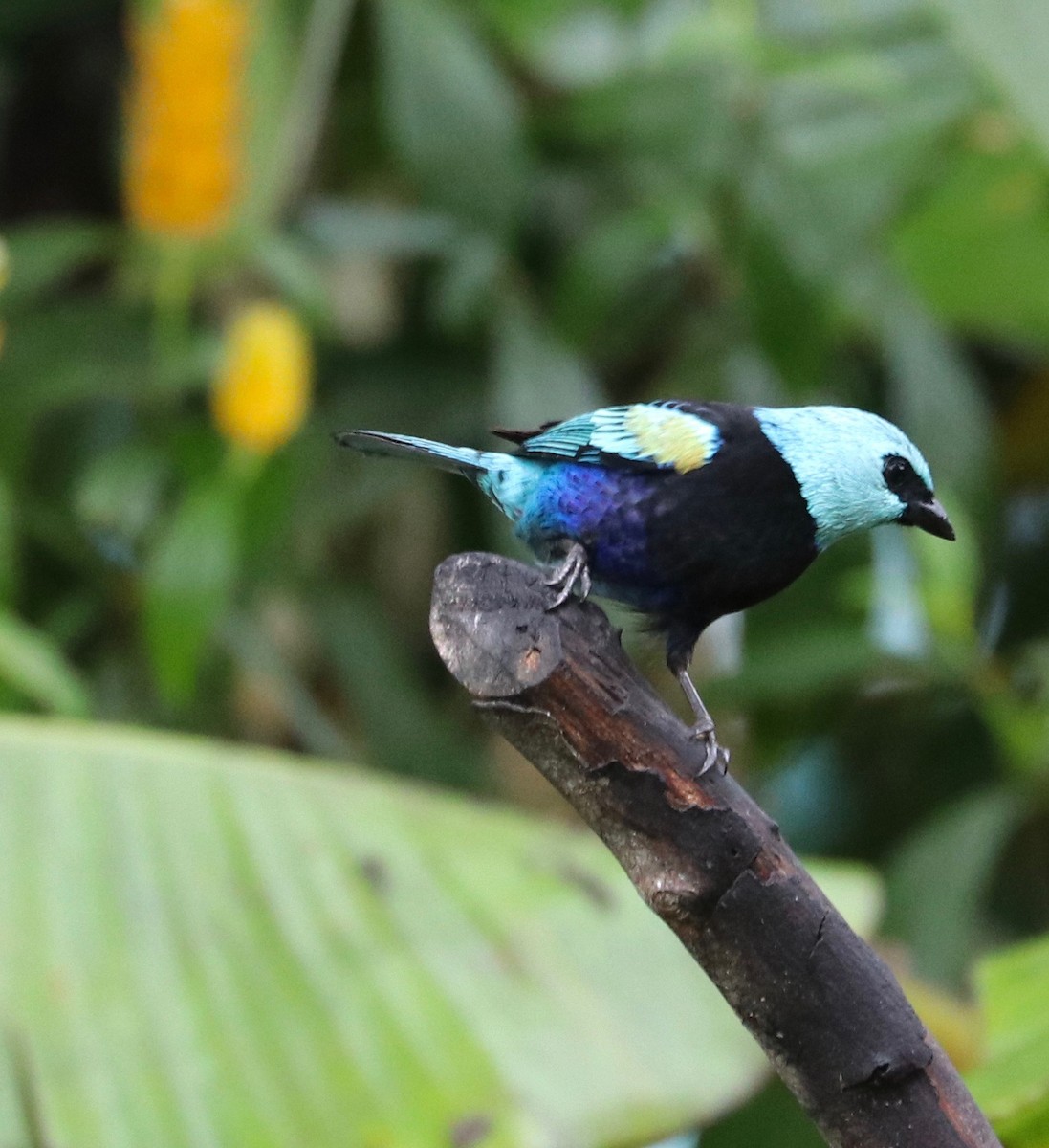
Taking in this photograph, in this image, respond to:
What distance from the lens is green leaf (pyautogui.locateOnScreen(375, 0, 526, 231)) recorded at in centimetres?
348

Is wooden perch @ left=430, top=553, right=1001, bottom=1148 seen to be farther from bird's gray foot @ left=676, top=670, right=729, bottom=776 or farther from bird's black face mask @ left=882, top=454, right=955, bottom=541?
bird's black face mask @ left=882, top=454, right=955, bottom=541

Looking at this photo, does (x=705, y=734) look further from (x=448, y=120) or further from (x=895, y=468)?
(x=448, y=120)

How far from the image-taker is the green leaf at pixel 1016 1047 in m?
1.79

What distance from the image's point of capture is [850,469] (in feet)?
5.63

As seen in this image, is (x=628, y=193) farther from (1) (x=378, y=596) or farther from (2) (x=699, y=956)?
(2) (x=699, y=956)

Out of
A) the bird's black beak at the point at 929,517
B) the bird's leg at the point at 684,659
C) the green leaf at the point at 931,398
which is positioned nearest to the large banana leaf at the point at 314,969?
the bird's leg at the point at 684,659

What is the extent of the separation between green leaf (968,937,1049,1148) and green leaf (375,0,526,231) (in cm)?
204

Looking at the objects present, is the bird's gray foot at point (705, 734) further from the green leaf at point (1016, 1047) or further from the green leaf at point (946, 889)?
the green leaf at point (946, 889)

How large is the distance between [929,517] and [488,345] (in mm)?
2498

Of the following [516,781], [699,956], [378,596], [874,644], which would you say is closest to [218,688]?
[378,596]

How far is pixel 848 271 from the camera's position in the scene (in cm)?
365

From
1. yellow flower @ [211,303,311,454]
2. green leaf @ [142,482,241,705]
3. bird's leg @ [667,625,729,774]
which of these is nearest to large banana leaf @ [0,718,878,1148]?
green leaf @ [142,482,241,705]

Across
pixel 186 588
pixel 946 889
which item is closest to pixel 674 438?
pixel 186 588

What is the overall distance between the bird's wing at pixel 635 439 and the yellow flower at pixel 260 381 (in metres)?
1.14
